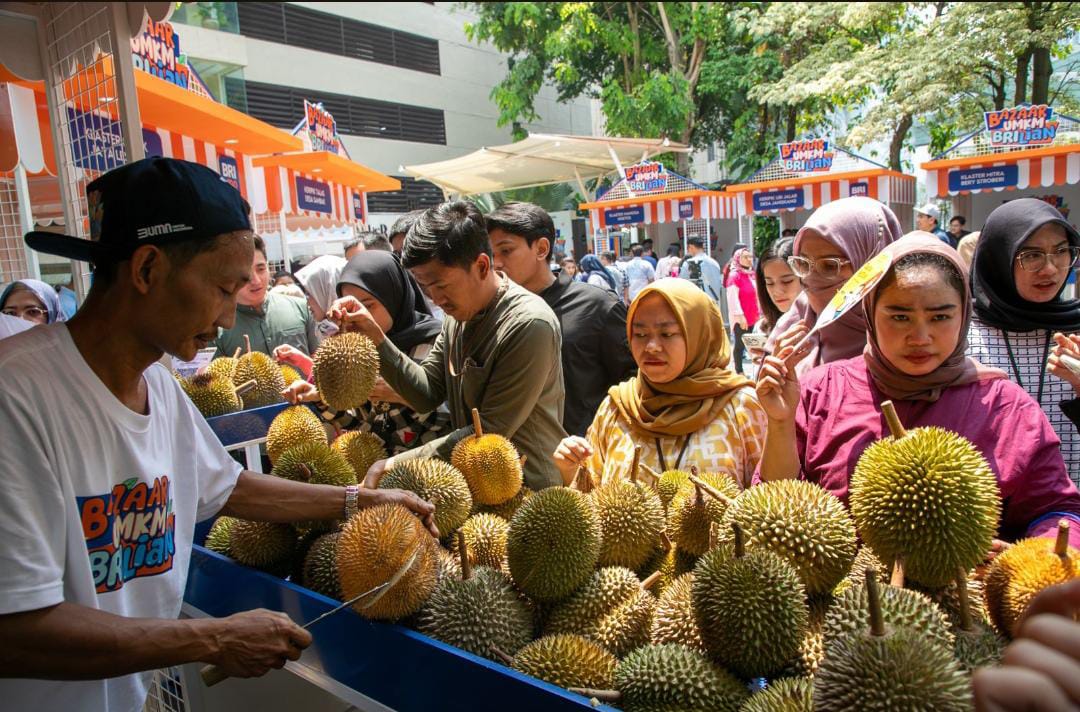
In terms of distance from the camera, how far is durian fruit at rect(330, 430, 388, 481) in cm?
232

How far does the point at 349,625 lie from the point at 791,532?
94cm

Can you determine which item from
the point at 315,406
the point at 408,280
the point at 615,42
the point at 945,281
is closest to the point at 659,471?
the point at 945,281

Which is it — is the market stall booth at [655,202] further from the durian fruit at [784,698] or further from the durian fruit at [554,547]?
the durian fruit at [784,698]

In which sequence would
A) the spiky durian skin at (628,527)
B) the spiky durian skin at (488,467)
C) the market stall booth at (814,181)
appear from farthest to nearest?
1. the market stall booth at (814,181)
2. the spiky durian skin at (488,467)
3. the spiky durian skin at (628,527)

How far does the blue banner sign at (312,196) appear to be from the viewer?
912 cm

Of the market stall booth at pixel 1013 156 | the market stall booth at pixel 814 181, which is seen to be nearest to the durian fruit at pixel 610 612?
the market stall booth at pixel 814 181

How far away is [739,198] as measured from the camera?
13922mm

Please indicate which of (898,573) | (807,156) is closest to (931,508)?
(898,573)

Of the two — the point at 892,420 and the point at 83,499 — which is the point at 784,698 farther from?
the point at 83,499

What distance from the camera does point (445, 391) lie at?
9.30 feet

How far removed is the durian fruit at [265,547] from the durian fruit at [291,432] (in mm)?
565

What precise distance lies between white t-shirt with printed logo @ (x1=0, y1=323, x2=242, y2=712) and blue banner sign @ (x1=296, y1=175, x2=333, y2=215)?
8.11 meters

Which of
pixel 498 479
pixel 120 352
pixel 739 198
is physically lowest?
pixel 498 479

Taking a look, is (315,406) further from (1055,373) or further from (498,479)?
(1055,373)
